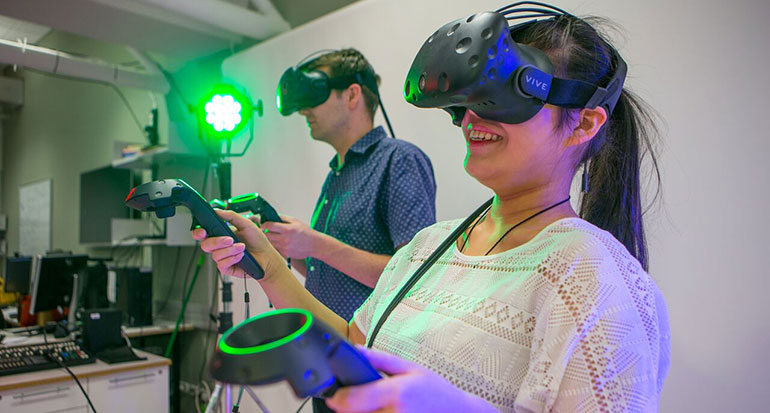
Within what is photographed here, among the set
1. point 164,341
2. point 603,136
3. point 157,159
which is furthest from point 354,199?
point 164,341

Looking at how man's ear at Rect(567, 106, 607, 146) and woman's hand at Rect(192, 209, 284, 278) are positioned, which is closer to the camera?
man's ear at Rect(567, 106, 607, 146)

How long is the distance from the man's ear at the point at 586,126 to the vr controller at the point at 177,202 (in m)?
0.60

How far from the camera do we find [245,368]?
1.32 ft

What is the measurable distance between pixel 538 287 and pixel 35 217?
23.3ft

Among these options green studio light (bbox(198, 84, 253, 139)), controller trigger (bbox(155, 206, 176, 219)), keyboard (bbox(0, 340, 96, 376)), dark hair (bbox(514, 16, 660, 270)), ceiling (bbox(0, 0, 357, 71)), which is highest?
ceiling (bbox(0, 0, 357, 71))

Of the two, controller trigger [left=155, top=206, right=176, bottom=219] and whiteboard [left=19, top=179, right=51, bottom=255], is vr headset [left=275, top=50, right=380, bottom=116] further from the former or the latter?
whiteboard [left=19, top=179, right=51, bottom=255]

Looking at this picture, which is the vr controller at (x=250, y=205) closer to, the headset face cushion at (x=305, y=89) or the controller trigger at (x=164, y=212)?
the controller trigger at (x=164, y=212)

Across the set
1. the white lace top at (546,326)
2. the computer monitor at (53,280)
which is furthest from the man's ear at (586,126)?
the computer monitor at (53,280)

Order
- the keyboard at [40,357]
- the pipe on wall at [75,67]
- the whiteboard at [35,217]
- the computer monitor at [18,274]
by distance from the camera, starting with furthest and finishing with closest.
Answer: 1. the whiteboard at [35,217]
2. the computer monitor at [18,274]
3. the pipe on wall at [75,67]
4. the keyboard at [40,357]

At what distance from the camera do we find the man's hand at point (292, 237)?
151 centimetres

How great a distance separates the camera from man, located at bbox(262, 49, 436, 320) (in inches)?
62.2

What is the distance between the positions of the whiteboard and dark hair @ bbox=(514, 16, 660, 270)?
252 inches

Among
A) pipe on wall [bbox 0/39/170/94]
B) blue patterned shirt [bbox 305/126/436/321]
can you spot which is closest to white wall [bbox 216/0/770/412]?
blue patterned shirt [bbox 305/126/436/321]

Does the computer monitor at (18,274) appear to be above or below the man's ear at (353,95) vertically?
below
